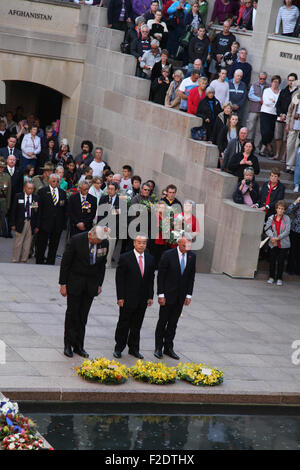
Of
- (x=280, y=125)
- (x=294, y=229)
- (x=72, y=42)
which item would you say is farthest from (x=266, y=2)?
(x=294, y=229)

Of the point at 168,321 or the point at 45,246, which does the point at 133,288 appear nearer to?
the point at 168,321

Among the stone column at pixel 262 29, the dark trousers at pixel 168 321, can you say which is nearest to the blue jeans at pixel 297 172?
the stone column at pixel 262 29

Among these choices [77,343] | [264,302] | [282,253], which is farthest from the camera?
[282,253]

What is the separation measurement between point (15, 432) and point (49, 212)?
29.1 ft

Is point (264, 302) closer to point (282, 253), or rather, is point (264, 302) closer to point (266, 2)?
point (282, 253)

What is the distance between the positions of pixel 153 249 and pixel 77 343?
18.9 ft

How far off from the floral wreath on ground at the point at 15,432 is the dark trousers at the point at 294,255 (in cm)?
1010

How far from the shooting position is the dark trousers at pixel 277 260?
693 inches

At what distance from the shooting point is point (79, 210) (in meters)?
17.0

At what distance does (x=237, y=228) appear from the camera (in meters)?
17.6

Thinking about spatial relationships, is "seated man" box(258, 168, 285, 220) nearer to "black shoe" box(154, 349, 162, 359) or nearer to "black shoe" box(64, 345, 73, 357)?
"black shoe" box(154, 349, 162, 359)

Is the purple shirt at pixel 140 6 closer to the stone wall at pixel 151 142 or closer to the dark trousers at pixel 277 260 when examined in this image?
the stone wall at pixel 151 142

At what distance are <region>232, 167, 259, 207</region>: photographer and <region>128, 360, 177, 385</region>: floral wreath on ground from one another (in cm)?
682

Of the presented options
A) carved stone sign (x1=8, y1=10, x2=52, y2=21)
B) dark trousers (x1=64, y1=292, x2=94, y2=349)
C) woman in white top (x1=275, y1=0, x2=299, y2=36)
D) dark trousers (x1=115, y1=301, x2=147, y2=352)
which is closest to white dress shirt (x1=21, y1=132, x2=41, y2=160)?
carved stone sign (x1=8, y1=10, x2=52, y2=21)
